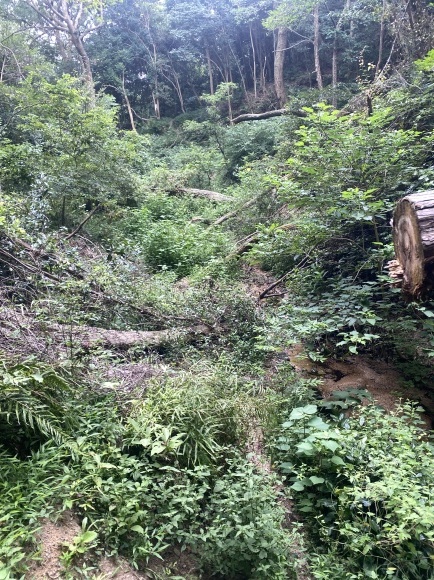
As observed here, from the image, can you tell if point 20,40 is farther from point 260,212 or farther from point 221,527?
point 221,527

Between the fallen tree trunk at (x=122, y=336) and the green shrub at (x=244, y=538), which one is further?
the fallen tree trunk at (x=122, y=336)

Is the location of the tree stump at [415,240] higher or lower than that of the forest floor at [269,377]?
higher

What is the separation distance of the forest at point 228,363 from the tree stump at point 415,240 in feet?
0.07

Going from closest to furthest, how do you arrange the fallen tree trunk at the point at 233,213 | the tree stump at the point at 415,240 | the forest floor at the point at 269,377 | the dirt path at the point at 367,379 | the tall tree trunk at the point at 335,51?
the forest floor at the point at 269,377 → the tree stump at the point at 415,240 → the dirt path at the point at 367,379 → the fallen tree trunk at the point at 233,213 → the tall tree trunk at the point at 335,51

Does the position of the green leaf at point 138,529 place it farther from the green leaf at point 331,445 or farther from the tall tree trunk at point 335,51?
the tall tree trunk at point 335,51

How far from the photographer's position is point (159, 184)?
1070 cm

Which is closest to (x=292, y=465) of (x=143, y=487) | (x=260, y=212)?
(x=143, y=487)

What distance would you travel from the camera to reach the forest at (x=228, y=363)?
1977 millimetres

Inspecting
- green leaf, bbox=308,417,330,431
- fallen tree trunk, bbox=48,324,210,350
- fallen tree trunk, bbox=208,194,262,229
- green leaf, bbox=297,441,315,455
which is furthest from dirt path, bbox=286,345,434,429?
fallen tree trunk, bbox=208,194,262,229

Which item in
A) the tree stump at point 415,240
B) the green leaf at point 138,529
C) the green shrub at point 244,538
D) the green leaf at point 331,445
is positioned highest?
the tree stump at point 415,240

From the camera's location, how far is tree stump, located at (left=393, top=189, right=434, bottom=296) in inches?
98.7

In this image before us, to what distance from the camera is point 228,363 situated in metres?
3.70

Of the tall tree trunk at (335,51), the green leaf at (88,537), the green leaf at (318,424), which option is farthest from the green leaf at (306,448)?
the tall tree trunk at (335,51)

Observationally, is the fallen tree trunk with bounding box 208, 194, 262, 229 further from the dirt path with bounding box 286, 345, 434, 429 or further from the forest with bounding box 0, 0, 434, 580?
the dirt path with bounding box 286, 345, 434, 429
